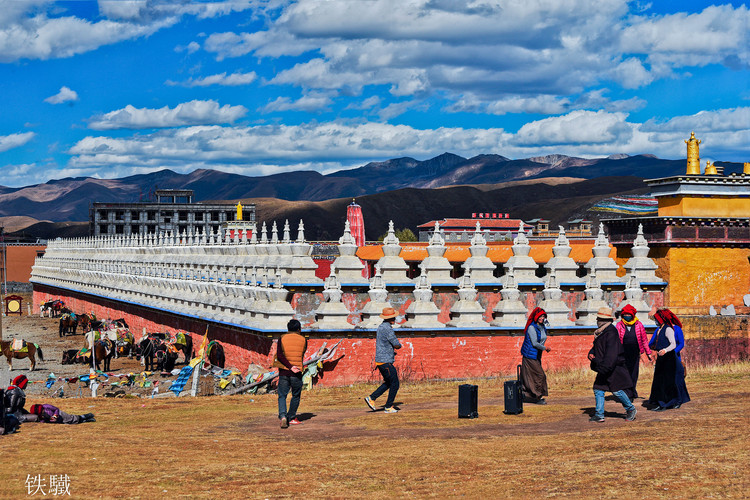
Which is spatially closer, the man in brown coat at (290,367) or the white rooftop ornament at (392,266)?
the man in brown coat at (290,367)

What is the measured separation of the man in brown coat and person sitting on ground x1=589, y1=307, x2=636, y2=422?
5.20 meters

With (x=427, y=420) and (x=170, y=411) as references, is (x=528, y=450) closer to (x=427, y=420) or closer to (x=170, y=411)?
(x=427, y=420)

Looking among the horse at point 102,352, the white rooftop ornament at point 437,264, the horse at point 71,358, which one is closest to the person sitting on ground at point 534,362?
the white rooftop ornament at point 437,264

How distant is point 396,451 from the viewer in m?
14.6

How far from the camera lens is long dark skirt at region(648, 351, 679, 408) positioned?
17641 millimetres

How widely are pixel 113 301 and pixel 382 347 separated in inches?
1226

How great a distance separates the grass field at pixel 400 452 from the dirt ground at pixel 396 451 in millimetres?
27

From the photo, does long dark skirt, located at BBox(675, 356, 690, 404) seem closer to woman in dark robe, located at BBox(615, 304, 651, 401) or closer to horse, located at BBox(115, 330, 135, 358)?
woman in dark robe, located at BBox(615, 304, 651, 401)

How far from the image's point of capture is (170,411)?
20.0m

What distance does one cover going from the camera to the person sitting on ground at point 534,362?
18.2 meters

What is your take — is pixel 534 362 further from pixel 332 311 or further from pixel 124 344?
pixel 124 344

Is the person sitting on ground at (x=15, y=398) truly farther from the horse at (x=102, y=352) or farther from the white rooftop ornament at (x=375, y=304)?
the horse at (x=102, y=352)

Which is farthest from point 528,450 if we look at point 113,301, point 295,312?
point 113,301

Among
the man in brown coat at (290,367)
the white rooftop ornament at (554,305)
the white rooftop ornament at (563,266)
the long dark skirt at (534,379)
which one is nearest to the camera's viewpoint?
the man in brown coat at (290,367)
